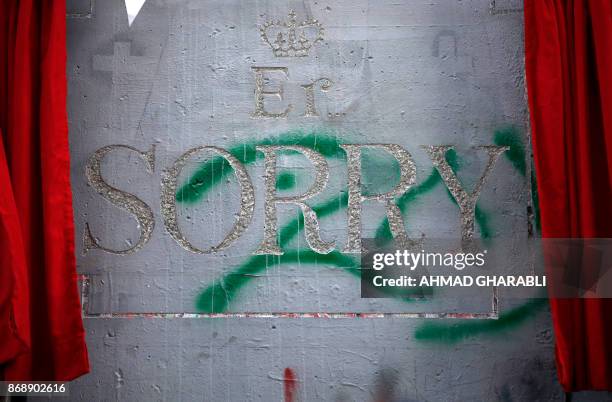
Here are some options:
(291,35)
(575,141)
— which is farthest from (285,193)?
(575,141)

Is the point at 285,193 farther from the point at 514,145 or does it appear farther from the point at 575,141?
the point at 575,141

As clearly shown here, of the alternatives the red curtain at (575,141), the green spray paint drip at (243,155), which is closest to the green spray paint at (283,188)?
the green spray paint drip at (243,155)

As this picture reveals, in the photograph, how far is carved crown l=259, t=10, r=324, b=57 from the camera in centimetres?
236

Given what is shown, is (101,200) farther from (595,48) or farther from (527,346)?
(595,48)

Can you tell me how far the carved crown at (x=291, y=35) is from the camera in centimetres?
236

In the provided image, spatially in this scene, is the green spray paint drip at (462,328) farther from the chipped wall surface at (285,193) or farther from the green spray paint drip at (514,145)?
the green spray paint drip at (514,145)

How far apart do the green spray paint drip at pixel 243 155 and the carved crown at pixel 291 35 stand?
1.15ft

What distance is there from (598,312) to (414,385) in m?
0.75

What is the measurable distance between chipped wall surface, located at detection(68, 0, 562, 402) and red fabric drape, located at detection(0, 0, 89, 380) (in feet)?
0.65

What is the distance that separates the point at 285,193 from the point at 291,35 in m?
0.68

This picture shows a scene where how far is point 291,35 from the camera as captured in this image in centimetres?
236

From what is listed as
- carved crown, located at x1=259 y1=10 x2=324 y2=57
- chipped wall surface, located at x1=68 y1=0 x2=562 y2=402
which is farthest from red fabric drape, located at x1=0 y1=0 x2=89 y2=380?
carved crown, located at x1=259 y1=10 x2=324 y2=57

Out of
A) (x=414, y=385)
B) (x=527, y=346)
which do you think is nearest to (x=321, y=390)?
(x=414, y=385)

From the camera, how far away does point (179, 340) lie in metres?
2.26
